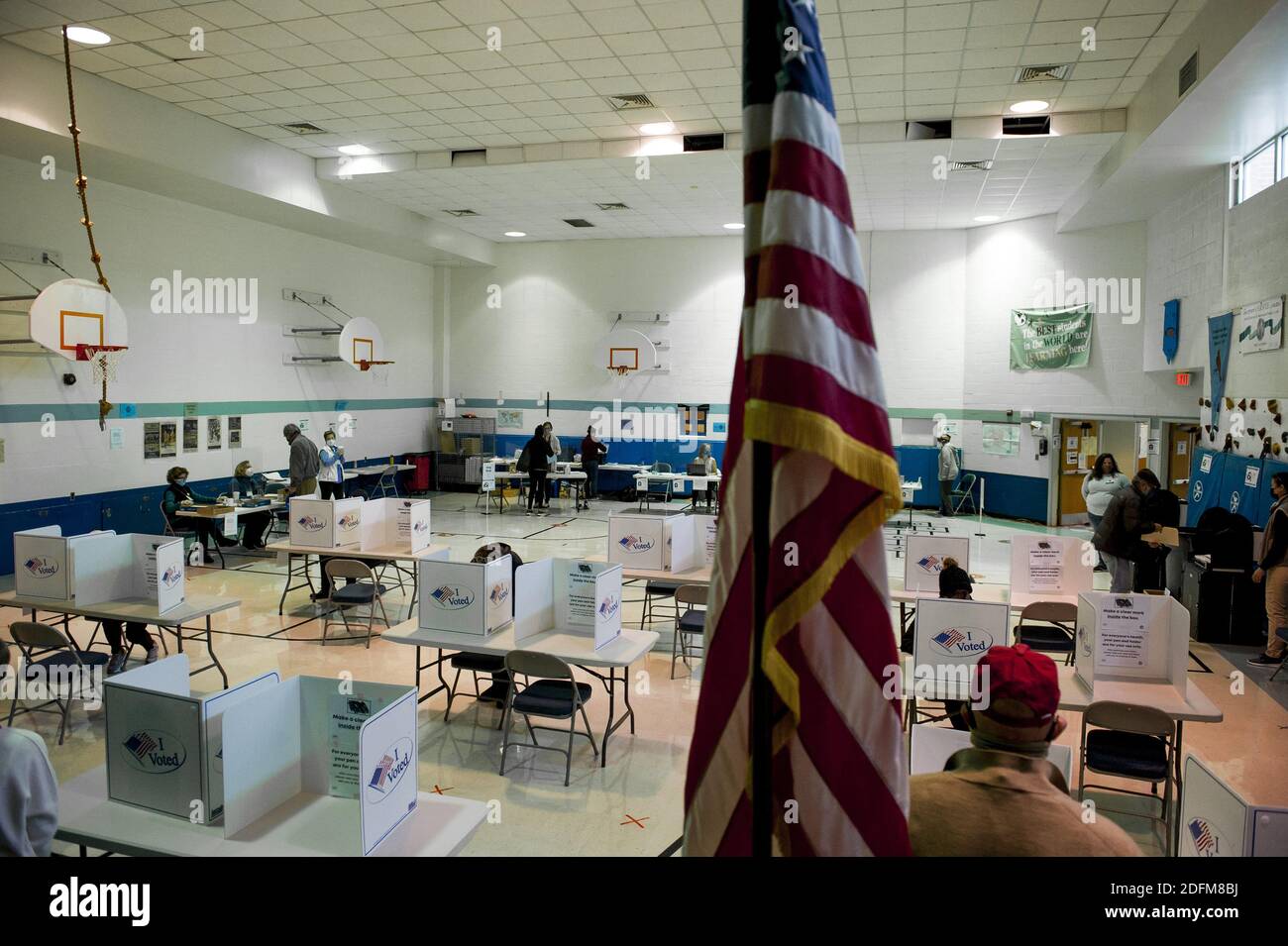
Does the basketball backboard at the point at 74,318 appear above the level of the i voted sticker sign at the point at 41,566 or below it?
above

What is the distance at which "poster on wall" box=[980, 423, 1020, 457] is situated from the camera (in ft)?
54.9

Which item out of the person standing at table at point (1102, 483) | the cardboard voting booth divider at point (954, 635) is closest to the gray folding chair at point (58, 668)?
the cardboard voting booth divider at point (954, 635)

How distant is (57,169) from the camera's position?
1109 cm

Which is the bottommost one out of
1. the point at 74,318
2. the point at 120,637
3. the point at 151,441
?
the point at 120,637

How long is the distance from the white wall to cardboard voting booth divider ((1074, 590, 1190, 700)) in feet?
41.3

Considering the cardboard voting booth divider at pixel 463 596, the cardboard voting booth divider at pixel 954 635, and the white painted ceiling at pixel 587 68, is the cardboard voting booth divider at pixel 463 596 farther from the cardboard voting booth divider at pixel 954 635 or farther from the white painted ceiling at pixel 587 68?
the white painted ceiling at pixel 587 68

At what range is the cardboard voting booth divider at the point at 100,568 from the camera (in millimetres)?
7035

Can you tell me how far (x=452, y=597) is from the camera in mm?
6504

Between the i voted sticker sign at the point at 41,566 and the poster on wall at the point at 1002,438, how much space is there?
52.7 ft

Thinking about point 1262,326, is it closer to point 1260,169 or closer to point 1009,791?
point 1260,169

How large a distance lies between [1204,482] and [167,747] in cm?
1198

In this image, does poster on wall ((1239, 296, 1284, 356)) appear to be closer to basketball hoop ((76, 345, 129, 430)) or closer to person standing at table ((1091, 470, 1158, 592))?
person standing at table ((1091, 470, 1158, 592))

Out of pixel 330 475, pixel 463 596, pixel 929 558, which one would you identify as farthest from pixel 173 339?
pixel 929 558
